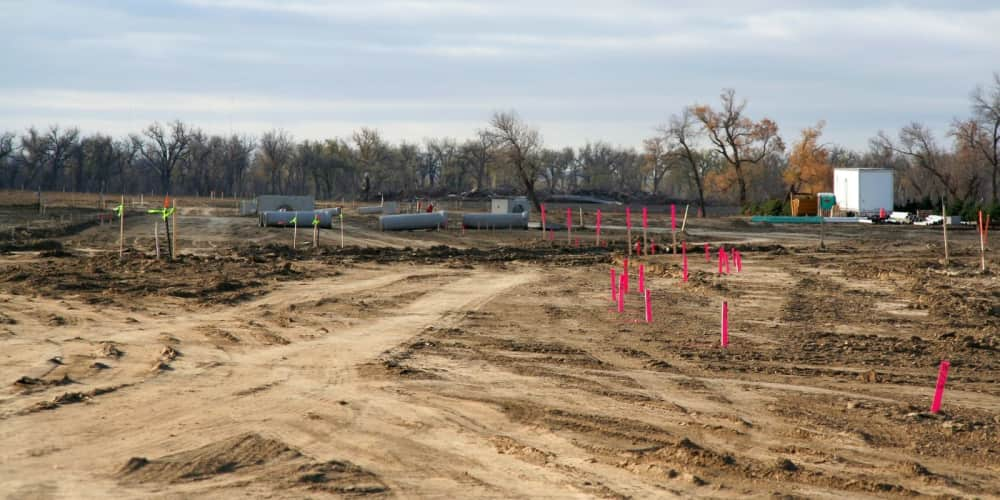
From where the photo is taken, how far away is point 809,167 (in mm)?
83500

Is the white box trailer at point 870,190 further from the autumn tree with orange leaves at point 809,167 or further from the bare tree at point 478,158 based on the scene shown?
the bare tree at point 478,158

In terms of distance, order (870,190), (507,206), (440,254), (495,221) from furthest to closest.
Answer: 1. (870,190)
2. (507,206)
3. (495,221)
4. (440,254)

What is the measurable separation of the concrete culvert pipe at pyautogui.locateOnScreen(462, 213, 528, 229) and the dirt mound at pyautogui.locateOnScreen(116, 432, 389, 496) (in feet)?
126

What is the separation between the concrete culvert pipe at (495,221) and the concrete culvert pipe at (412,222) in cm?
125

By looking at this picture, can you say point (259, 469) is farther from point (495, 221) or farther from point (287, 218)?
point (495, 221)

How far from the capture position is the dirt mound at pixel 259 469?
8.31 meters

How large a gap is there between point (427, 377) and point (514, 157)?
190 ft

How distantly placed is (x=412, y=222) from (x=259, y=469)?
38.7 meters

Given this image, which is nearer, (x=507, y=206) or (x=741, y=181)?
(x=507, y=206)

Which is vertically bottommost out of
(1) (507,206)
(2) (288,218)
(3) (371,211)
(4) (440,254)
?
(4) (440,254)

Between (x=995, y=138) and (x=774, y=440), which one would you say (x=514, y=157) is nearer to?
(x=995, y=138)

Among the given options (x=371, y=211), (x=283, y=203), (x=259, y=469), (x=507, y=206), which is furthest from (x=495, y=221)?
(x=259, y=469)

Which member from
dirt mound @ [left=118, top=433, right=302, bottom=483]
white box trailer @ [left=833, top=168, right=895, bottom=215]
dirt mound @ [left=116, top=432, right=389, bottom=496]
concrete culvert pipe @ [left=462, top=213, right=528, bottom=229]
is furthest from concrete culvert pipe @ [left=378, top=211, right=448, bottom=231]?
dirt mound @ [left=116, top=432, right=389, bottom=496]

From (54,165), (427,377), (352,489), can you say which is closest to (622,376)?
(427,377)
